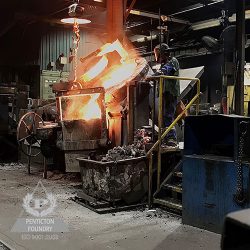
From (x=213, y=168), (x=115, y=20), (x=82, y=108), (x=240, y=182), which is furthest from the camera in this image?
(x=115, y=20)

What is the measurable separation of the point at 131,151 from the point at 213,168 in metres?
2.01

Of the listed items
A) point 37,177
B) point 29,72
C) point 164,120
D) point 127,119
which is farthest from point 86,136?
point 29,72

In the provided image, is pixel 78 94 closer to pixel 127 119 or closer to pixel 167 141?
pixel 127 119

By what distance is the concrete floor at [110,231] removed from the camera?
4973mm

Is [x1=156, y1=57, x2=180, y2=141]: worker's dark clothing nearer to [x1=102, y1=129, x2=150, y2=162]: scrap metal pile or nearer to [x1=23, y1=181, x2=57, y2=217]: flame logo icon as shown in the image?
[x1=102, y1=129, x2=150, y2=162]: scrap metal pile

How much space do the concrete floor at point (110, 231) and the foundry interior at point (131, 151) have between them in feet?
0.05

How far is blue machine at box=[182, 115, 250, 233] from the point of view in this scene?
204 inches

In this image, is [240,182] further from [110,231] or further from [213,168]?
[110,231]

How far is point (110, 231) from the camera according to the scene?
18.2ft

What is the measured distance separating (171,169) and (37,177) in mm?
4091

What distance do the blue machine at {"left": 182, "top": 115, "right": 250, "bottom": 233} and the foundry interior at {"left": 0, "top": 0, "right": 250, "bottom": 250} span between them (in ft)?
0.05

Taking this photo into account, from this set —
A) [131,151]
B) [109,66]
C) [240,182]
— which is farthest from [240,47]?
[240,182]

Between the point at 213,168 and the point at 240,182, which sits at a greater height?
the point at 213,168

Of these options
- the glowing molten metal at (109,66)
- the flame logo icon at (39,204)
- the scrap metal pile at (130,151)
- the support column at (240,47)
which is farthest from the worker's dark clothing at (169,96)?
the flame logo icon at (39,204)
